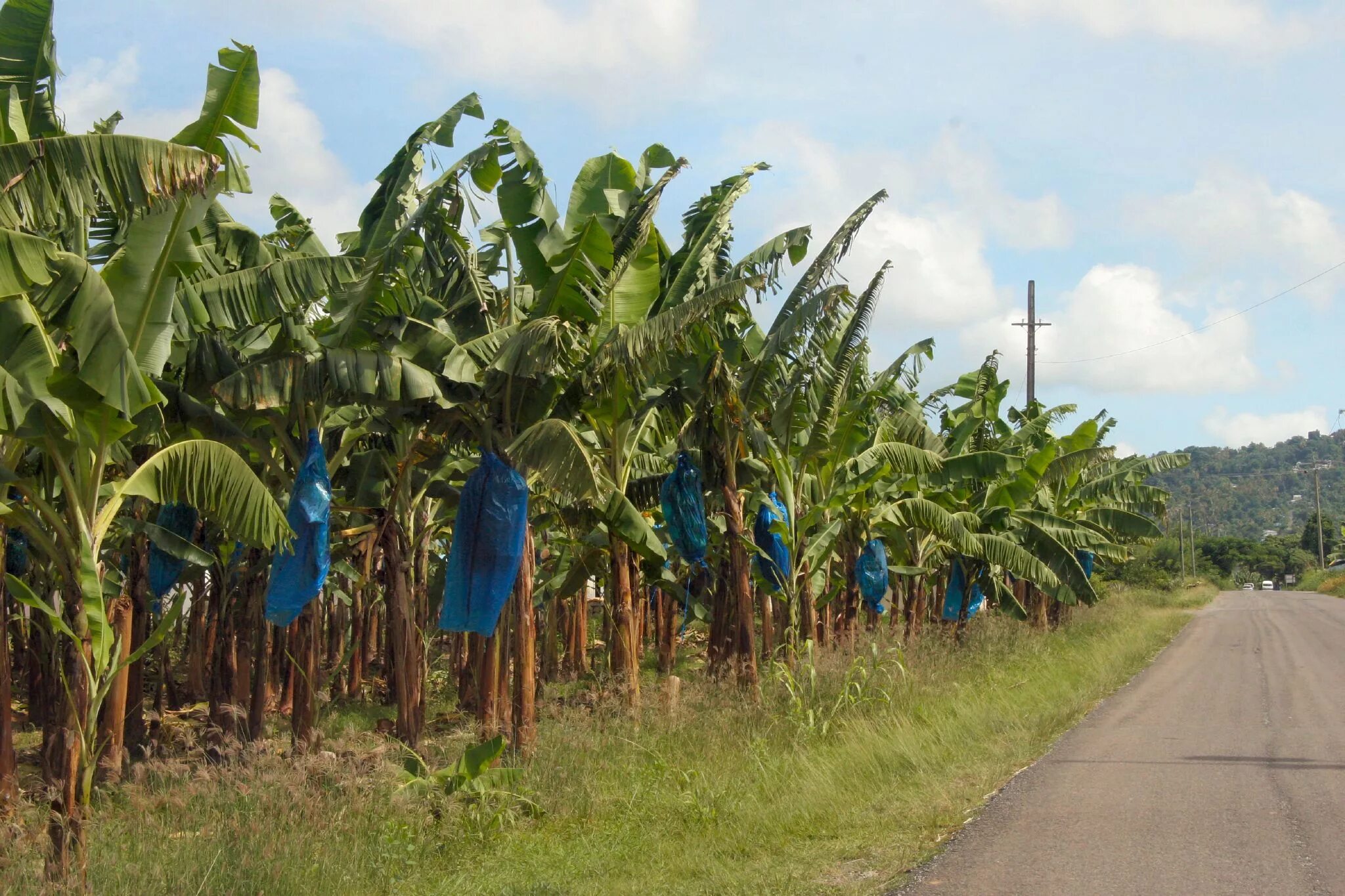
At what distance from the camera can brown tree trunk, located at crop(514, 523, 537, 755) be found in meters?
10.7

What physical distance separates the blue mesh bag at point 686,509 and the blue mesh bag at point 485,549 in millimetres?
3029

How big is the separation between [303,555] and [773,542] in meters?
7.14

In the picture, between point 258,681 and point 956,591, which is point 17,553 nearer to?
point 258,681

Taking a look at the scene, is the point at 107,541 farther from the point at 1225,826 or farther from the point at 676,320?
the point at 1225,826

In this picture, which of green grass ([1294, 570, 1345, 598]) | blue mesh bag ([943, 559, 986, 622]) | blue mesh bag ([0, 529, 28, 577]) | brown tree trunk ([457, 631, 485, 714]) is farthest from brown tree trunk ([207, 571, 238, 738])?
green grass ([1294, 570, 1345, 598])

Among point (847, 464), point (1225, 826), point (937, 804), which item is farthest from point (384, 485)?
point (1225, 826)

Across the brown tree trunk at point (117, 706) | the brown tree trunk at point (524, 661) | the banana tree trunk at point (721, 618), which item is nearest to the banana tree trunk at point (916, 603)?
the banana tree trunk at point (721, 618)

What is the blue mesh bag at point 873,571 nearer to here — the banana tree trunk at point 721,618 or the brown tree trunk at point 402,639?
the banana tree trunk at point 721,618

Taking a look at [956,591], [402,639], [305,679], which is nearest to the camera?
[402,639]

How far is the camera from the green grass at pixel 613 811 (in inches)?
277

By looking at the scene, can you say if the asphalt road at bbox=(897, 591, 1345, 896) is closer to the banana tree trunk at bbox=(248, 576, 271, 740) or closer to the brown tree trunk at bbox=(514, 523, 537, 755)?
the brown tree trunk at bbox=(514, 523, 537, 755)

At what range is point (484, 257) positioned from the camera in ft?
44.5

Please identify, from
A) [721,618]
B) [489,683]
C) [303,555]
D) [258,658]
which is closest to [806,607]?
[721,618]

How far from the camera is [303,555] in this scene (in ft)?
33.6
